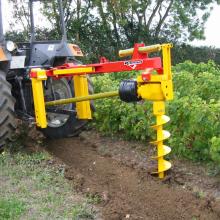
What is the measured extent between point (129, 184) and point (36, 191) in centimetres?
92

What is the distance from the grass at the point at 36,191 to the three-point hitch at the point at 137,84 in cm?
52

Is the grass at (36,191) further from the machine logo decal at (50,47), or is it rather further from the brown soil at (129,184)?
the machine logo decal at (50,47)

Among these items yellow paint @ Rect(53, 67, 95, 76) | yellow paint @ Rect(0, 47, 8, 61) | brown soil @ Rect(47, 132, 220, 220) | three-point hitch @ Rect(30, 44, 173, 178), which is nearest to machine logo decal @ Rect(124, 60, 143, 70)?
three-point hitch @ Rect(30, 44, 173, 178)

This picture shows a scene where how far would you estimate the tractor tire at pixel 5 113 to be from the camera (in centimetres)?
555

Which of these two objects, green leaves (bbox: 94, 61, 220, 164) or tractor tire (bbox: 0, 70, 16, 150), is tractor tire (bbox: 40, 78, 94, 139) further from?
tractor tire (bbox: 0, 70, 16, 150)

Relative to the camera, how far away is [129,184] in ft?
16.7

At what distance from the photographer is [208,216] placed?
428 centimetres

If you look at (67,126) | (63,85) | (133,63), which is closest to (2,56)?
(63,85)

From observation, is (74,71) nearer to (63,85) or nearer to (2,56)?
(2,56)

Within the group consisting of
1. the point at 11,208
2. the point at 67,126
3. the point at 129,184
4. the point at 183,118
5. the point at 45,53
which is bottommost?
the point at 129,184

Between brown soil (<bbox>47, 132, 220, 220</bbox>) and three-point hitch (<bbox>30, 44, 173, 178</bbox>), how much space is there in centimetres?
34

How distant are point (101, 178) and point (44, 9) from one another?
1043cm

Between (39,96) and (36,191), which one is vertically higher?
(39,96)

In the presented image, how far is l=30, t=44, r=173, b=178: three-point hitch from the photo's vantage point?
480 cm
